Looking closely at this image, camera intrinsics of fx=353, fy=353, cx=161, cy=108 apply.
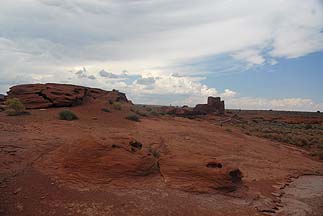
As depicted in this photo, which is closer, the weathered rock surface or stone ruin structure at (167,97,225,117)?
the weathered rock surface

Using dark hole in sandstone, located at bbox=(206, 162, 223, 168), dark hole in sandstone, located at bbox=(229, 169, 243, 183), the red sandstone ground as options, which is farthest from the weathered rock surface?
dark hole in sandstone, located at bbox=(229, 169, 243, 183)

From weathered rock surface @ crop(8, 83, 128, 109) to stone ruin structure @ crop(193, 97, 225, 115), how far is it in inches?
1251

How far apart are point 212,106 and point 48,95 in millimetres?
38232

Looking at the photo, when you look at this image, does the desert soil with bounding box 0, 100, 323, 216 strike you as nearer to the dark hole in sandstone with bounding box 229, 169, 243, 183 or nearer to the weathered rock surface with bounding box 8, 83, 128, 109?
the dark hole in sandstone with bounding box 229, 169, 243, 183

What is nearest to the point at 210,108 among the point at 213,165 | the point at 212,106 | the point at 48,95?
the point at 212,106

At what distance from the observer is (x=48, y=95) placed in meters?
27.6

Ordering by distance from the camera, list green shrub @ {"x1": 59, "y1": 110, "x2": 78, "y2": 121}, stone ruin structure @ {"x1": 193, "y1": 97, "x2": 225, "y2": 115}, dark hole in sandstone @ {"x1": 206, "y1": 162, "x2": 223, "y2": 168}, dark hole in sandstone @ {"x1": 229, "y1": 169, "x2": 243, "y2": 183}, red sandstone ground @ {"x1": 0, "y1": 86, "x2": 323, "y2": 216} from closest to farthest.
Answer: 1. red sandstone ground @ {"x1": 0, "y1": 86, "x2": 323, "y2": 216}
2. dark hole in sandstone @ {"x1": 229, "y1": 169, "x2": 243, "y2": 183}
3. dark hole in sandstone @ {"x1": 206, "y1": 162, "x2": 223, "y2": 168}
4. green shrub @ {"x1": 59, "y1": 110, "x2": 78, "y2": 121}
5. stone ruin structure @ {"x1": 193, "y1": 97, "x2": 225, "y2": 115}

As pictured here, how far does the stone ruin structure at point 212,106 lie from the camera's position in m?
60.3

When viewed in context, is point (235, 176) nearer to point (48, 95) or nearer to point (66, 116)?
point (66, 116)

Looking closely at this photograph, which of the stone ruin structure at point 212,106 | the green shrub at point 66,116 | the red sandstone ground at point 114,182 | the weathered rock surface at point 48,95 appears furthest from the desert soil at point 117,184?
the stone ruin structure at point 212,106

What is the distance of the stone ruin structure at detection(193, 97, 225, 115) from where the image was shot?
60312 millimetres

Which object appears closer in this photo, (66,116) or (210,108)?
(66,116)

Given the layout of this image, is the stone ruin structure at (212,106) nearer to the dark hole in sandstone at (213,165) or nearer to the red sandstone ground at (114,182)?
the red sandstone ground at (114,182)

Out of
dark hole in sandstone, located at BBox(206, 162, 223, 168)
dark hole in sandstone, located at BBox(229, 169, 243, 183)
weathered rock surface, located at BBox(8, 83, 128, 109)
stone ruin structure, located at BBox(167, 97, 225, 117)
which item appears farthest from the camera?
stone ruin structure, located at BBox(167, 97, 225, 117)
